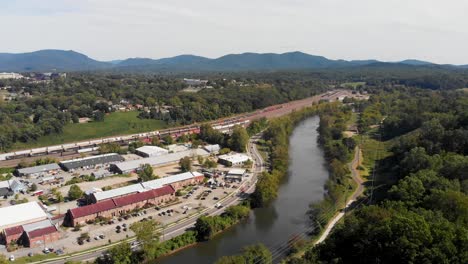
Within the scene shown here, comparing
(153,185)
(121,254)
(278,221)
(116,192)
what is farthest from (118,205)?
(278,221)

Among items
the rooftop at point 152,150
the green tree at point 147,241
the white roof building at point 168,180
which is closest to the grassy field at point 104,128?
the rooftop at point 152,150

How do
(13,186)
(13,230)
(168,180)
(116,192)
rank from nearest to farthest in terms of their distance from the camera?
(13,230), (116,192), (13,186), (168,180)

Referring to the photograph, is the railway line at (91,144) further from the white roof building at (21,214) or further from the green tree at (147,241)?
the green tree at (147,241)

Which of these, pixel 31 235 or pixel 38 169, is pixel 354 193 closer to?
pixel 31 235

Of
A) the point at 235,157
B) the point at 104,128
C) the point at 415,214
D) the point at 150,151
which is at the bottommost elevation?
the point at 235,157

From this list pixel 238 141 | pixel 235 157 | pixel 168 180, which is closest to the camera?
pixel 168 180

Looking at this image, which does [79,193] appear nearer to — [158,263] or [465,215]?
[158,263]
